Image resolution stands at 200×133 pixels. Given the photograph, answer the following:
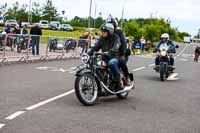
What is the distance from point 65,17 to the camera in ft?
398

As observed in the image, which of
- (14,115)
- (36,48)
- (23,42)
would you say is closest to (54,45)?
(36,48)

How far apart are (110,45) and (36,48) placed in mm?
11975

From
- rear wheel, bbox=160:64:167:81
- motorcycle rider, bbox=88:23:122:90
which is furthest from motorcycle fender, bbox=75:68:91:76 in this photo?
rear wheel, bbox=160:64:167:81

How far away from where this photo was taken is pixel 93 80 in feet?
30.1

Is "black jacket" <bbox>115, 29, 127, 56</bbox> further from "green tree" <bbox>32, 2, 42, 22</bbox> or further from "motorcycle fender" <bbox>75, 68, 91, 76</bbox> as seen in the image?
"green tree" <bbox>32, 2, 42, 22</bbox>

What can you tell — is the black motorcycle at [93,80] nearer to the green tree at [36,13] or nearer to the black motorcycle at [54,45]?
the black motorcycle at [54,45]

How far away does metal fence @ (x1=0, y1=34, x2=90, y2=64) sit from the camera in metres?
18.7

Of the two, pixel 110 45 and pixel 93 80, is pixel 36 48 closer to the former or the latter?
pixel 110 45

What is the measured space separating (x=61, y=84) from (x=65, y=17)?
109865 mm

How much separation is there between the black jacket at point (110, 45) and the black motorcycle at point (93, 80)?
251mm

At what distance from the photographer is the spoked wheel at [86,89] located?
28.9 ft

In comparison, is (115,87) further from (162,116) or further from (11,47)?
(11,47)

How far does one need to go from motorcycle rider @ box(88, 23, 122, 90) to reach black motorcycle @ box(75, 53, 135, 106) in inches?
4.3

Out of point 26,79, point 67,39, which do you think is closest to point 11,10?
point 67,39
